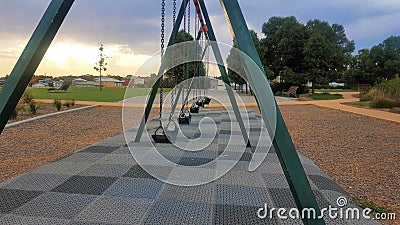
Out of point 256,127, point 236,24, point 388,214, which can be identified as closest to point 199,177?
point 388,214

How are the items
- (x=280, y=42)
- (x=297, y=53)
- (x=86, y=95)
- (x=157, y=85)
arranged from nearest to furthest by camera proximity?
(x=157, y=85), (x=86, y=95), (x=297, y=53), (x=280, y=42)

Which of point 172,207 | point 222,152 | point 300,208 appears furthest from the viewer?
point 222,152

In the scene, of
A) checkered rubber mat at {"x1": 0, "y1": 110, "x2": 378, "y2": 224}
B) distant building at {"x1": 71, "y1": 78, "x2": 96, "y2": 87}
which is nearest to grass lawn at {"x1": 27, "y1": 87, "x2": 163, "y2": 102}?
checkered rubber mat at {"x1": 0, "y1": 110, "x2": 378, "y2": 224}

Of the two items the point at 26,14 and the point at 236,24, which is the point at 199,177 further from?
the point at 26,14

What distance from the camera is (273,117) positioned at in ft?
5.51

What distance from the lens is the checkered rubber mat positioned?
245cm

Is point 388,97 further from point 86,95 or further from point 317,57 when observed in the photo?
point 86,95

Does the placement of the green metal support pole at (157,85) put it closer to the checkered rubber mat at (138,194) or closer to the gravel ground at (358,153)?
the checkered rubber mat at (138,194)

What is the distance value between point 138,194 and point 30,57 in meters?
1.59

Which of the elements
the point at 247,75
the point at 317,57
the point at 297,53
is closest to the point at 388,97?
the point at 317,57

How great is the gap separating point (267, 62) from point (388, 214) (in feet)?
74.1

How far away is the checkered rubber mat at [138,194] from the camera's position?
2.45 metres

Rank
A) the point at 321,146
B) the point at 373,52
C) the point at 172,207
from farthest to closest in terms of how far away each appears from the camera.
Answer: the point at 373,52 < the point at 321,146 < the point at 172,207

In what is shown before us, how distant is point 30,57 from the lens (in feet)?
6.26
